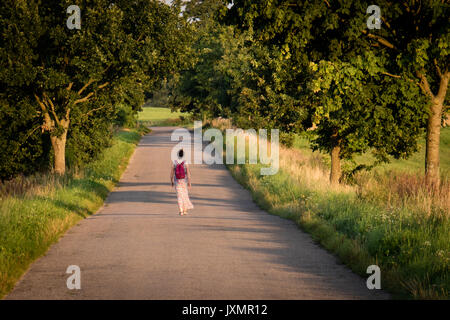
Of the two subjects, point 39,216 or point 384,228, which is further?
point 39,216

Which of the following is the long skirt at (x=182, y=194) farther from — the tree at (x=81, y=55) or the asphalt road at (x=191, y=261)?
the tree at (x=81, y=55)

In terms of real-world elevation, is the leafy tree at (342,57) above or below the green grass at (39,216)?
above

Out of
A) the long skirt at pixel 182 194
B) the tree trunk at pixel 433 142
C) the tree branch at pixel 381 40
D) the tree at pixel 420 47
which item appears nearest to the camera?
the tree at pixel 420 47

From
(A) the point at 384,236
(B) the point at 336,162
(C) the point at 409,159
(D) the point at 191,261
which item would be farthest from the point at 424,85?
(C) the point at 409,159

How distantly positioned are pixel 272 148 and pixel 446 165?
2525 centimetres

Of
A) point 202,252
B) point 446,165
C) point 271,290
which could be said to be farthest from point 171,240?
point 446,165

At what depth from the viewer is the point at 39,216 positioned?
12.9 metres

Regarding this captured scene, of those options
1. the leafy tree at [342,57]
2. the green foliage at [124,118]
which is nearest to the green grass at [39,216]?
the leafy tree at [342,57]

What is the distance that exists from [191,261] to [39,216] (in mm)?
5010

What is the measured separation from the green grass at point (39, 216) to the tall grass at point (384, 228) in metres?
5.37

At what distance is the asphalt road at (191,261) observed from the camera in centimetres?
754

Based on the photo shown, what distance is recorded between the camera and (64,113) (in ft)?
80.0

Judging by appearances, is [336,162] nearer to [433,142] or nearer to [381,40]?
[433,142]
